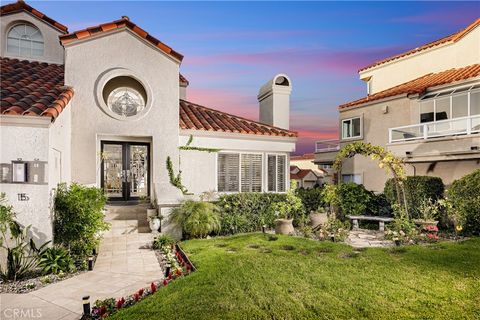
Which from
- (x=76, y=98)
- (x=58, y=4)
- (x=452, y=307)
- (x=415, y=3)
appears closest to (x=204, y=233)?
(x=76, y=98)

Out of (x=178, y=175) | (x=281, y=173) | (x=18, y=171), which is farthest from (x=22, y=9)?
(x=281, y=173)

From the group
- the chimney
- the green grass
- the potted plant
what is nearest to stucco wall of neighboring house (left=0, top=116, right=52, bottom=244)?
the green grass

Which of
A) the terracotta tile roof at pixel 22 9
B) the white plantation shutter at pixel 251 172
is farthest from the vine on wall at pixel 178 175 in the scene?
the terracotta tile roof at pixel 22 9

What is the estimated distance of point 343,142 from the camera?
27.3 m

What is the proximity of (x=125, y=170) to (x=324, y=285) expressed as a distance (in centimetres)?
1105

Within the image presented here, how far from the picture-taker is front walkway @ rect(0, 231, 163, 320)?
5.62m

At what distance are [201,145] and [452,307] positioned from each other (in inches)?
443

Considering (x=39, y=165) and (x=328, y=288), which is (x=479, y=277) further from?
(x=39, y=165)

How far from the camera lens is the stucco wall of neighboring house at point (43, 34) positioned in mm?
15430

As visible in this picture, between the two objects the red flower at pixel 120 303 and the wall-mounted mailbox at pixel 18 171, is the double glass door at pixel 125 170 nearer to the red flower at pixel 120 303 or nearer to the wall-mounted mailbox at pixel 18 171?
the wall-mounted mailbox at pixel 18 171

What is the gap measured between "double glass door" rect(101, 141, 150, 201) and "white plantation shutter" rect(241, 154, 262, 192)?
16.0 feet

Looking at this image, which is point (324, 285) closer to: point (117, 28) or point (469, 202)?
point (469, 202)

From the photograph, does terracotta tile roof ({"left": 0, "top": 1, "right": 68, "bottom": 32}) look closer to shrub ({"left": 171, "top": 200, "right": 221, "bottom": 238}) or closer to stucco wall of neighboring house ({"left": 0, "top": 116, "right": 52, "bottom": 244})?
stucco wall of neighboring house ({"left": 0, "top": 116, "right": 52, "bottom": 244})

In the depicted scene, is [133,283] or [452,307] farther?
[133,283]
